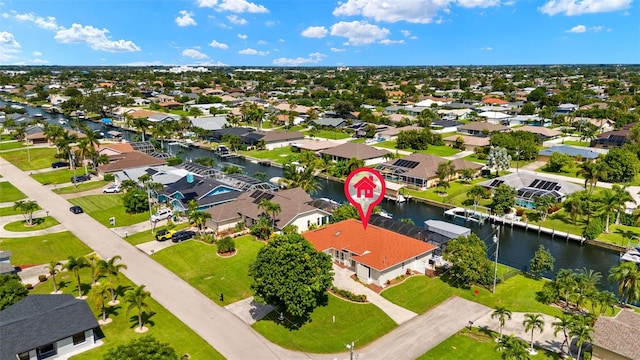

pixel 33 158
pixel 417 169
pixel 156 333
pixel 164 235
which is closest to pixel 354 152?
pixel 417 169

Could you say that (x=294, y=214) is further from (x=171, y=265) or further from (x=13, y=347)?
(x=13, y=347)

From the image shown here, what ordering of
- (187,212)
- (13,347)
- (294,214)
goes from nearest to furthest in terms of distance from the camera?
(13,347)
(294,214)
(187,212)

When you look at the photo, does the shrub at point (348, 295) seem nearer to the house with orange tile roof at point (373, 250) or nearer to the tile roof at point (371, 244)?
the house with orange tile roof at point (373, 250)

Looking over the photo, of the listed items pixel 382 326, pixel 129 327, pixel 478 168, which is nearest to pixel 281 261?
pixel 382 326

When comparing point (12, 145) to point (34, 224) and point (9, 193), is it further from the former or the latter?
point (34, 224)

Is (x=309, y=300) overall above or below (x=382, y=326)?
above

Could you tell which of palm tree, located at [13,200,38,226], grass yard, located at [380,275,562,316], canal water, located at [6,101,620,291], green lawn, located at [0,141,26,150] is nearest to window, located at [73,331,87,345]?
grass yard, located at [380,275,562,316]

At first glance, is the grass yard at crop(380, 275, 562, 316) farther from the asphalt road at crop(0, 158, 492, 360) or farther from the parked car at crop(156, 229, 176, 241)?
the parked car at crop(156, 229, 176, 241)
